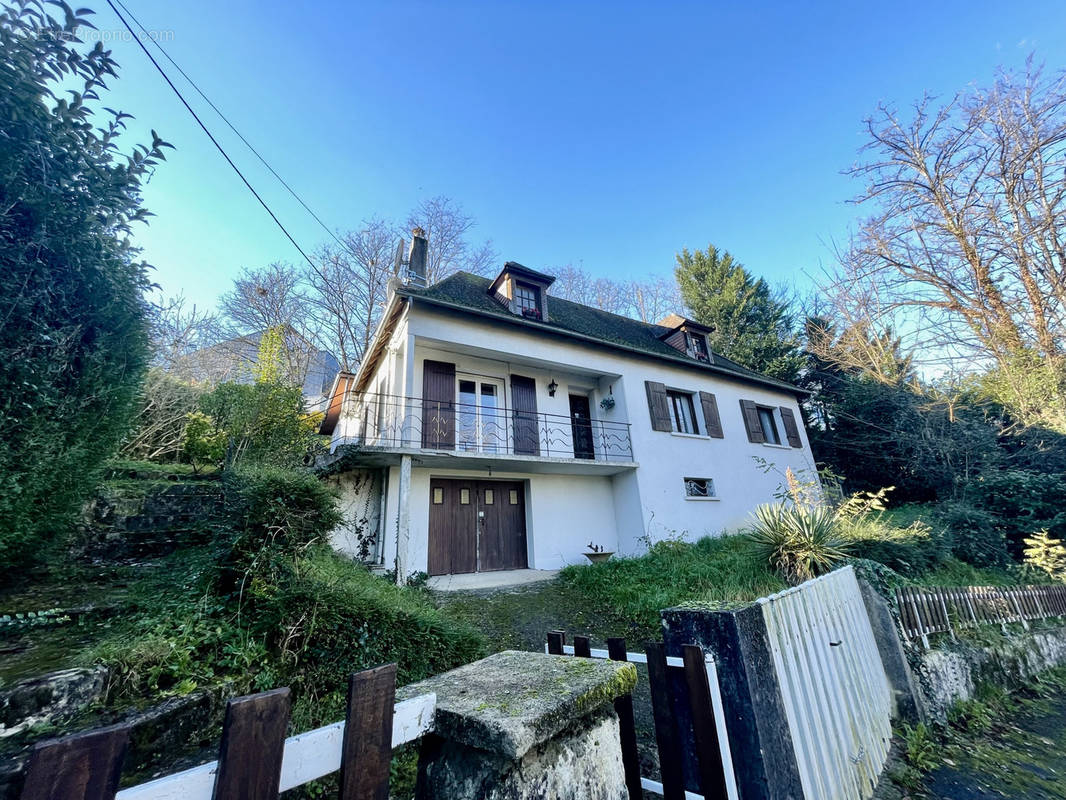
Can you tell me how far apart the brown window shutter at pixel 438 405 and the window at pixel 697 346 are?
29.2ft

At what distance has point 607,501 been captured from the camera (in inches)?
448

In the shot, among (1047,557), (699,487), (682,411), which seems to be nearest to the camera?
(1047,557)

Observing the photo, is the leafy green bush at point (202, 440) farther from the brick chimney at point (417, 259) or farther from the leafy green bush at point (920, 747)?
the leafy green bush at point (920, 747)

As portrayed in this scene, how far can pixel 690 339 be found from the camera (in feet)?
48.6

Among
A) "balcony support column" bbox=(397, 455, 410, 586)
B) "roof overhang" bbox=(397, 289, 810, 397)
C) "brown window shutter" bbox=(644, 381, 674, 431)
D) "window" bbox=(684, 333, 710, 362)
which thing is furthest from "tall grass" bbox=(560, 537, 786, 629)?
"window" bbox=(684, 333, 710, 362)

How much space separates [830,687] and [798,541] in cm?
387

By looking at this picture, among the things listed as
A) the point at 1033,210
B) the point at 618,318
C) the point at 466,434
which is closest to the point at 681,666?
the point at 466,434

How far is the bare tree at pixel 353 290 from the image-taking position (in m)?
17.8

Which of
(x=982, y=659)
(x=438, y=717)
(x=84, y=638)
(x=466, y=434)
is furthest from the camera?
(x=466, y=434)

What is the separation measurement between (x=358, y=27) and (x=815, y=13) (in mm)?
9480

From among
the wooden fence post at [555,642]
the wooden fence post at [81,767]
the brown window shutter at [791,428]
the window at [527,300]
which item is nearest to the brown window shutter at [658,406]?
the window at [527,300]

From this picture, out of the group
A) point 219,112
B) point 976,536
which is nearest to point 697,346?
point 976,536

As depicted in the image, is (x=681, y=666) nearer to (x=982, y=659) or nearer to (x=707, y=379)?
(x=982, y=659)

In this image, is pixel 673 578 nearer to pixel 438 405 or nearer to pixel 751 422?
pixel 438 405
